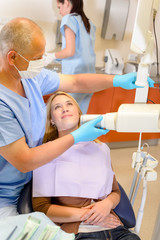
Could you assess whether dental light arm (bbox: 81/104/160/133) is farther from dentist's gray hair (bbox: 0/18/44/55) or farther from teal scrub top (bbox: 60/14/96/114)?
teal scrub top (bbox: 60/14/96/114)

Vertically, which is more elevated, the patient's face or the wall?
the wall

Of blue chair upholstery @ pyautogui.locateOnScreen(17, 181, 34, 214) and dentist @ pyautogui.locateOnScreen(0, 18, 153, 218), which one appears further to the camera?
blue chair upholstery @ pyautogui.locateOnScreen(17, 181, 34, 214)

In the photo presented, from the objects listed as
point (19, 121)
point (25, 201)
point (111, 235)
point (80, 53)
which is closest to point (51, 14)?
point (80, 53)

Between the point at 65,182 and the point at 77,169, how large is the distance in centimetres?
11

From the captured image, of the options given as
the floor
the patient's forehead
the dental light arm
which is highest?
the dental light arm

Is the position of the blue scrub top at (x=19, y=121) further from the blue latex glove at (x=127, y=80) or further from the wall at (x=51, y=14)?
the wall at (x=51, y=14)

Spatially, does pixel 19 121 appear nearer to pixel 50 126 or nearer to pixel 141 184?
pixel 50 126

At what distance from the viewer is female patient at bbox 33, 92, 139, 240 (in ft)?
4.12

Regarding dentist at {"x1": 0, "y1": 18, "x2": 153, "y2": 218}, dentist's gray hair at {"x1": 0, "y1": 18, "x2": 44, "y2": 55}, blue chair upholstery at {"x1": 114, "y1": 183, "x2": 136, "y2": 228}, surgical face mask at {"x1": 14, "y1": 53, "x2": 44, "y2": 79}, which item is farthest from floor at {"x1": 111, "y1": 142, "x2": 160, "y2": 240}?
dentist's gray hair at {"x1": 0, "y1": 18, "x2": 44, "y2": 55}

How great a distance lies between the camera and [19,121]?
1178mm

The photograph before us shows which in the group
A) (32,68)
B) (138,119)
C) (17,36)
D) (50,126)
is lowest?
(50,126)

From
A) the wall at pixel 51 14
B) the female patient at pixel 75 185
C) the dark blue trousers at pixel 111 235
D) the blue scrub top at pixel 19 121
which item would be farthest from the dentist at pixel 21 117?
the wall at pixel 51 14

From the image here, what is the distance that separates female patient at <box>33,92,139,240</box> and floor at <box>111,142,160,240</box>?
79 cm

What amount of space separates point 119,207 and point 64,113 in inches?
23.2
